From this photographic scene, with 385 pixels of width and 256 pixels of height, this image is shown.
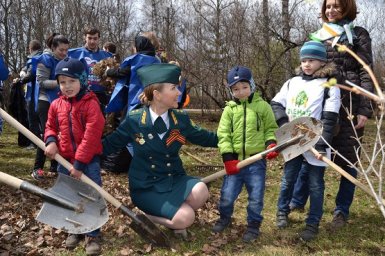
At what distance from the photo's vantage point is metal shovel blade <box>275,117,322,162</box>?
362 cm

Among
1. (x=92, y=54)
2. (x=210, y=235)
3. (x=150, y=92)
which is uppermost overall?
(x=92, y=54)

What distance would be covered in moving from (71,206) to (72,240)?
36 centimetres

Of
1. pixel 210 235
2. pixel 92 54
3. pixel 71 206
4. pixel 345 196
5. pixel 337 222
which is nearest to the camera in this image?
pixel 71 206

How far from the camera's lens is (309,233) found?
3852mm

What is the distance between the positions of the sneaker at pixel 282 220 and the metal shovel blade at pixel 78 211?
173 cm

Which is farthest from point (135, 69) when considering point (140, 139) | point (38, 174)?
point (38, 174)

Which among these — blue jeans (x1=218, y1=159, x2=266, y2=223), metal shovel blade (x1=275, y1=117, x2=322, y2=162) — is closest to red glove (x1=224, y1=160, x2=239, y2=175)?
blue jeans (x1=218, y1=159, x2=266, y2=223)

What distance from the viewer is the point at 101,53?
21.2 ft

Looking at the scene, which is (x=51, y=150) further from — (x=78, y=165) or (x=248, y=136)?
(x=248, y=136)

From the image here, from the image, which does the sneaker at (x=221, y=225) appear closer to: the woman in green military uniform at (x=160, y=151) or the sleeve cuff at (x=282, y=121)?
the woman in green military uniform at (x=160, y=151)

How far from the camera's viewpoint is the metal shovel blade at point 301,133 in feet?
11.9

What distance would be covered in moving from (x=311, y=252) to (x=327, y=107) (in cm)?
127

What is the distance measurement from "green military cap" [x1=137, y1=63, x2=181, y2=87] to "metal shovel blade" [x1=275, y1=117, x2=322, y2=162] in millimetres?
1092

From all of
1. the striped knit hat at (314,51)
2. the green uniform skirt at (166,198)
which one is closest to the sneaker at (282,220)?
the green uniform skirt at (166,198)
